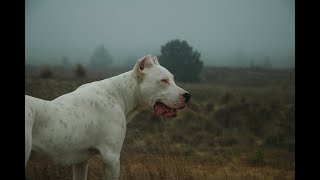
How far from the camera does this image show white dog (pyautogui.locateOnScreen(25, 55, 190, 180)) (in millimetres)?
4297

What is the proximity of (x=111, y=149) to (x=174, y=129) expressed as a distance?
1638cm

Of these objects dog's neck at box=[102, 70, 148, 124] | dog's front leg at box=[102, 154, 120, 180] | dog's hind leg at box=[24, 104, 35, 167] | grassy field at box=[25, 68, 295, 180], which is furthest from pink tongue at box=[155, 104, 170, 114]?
grassy field at box=[25, 68, 295, 180]

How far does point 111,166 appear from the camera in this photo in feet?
15.6

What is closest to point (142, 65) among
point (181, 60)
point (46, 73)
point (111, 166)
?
point (111, 166)

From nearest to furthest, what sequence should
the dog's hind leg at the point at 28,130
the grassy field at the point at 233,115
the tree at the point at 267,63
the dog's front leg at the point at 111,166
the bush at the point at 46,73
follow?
the dog's hind leg at the point at 28,130 < the dog's front leg at the point at 111,166 < the grassy field at the point at 233,115 < the bush at the point at 46,73 < the tree at the point at 267,63

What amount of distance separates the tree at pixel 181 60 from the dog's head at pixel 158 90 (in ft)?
61.4

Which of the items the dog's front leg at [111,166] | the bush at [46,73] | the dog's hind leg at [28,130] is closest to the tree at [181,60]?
the bush at [46,73]

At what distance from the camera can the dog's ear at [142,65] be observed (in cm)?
527

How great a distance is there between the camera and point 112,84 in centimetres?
525

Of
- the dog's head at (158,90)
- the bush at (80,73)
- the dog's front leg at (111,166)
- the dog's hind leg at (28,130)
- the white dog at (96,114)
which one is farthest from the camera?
the bush at (80,73)

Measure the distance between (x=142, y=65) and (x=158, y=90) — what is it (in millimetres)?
345

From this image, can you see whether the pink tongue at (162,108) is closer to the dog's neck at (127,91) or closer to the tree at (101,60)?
the dog's neck at (127,91)

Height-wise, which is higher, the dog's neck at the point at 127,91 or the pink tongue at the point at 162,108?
the dog's neck at the point at 127,91

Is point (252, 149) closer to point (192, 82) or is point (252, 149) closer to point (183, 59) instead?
point (192, 82)
